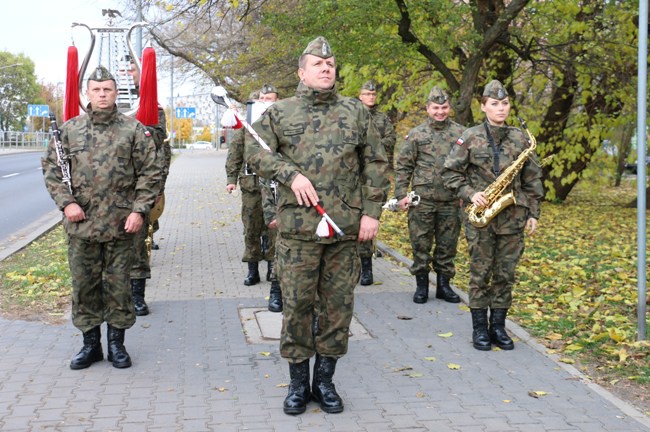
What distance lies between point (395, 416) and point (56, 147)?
3.05 meters

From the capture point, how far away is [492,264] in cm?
652

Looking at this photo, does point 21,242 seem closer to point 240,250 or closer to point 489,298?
point 240,250

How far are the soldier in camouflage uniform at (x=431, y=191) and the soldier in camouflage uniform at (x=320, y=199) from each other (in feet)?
9.83

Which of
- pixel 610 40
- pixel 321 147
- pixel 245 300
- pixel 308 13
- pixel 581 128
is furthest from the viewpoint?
pixel 581 128

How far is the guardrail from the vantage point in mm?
70006

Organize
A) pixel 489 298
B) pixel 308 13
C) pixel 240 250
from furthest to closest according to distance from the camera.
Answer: pixel 308 13 → pixel 240 250 → pixel 489 298

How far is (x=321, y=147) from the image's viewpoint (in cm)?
489

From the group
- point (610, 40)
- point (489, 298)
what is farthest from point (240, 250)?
point (610, 40)

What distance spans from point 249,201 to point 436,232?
2.13 meters

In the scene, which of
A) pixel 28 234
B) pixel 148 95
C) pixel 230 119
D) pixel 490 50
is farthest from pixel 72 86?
pixel 490 50

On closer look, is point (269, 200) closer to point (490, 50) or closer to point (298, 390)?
point (298, 390)

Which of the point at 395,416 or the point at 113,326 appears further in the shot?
the point at 113,326

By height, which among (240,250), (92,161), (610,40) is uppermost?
(610,40)

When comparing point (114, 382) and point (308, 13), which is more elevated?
point (308, 13)
